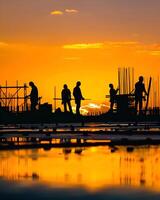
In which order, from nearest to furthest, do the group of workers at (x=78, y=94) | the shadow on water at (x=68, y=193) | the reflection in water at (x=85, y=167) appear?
the shadow on water at (x=68, y=193), the reflection in water at (x=85, y=167), the group of workers at (x=78, y=94)

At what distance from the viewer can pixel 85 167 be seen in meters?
8.62

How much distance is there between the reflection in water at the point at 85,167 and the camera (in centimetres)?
703

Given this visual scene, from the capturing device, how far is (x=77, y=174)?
7738 millimetres

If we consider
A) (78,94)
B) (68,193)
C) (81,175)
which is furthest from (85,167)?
(78,94)

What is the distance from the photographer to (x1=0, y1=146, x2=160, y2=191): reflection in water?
703 centimetres

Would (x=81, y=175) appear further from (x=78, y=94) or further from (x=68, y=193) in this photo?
(x=78, y=94)

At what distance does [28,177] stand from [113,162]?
7.00 ft

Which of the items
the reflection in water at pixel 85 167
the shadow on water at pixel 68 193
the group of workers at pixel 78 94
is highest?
the group of workers at pixel 78 94

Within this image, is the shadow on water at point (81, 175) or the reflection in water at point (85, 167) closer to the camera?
the shadow on water at point (81, 175)

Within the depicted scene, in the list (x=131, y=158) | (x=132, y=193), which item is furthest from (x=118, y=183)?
(x=131, y=158)

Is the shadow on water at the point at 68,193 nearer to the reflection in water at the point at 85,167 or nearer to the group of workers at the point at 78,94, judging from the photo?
the reflection in water at the point at 85,167

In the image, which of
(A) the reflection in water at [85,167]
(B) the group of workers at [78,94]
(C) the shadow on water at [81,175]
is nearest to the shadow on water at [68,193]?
(C) the shadow on water at [81,175]

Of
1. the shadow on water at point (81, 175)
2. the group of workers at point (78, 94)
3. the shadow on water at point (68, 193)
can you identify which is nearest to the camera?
the shadow on water at point (68, 193)

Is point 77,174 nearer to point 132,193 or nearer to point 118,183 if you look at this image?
point 118,183
